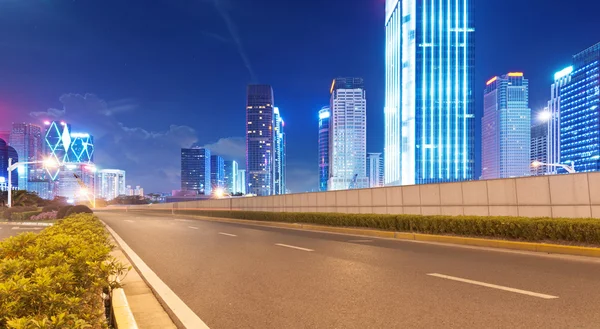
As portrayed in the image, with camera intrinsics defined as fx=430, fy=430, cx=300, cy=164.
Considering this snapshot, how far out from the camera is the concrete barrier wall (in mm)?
13477

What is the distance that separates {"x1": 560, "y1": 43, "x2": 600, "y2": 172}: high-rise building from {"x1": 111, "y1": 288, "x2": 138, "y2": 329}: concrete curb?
151 m

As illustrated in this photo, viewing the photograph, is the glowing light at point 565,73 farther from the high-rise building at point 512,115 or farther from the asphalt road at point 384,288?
the asphalt road at point 384,288

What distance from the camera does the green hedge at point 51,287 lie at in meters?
3.21

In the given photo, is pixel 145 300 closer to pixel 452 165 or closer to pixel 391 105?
pixel 452 165

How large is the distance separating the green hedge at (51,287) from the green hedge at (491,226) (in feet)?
36.4

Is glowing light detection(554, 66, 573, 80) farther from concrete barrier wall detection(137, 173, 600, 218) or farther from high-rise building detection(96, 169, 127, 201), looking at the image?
high-rise building detection(96, 169, 127, 201)

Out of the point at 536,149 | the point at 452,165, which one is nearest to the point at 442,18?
the point at 452,165

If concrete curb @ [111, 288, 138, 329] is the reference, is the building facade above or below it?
above

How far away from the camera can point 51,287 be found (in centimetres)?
365

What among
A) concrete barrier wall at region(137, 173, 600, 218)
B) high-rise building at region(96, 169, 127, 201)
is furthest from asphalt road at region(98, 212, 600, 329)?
high-rise building at region(96, 169, 127, 201)

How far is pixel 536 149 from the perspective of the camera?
159 metres

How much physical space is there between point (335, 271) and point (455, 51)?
152m

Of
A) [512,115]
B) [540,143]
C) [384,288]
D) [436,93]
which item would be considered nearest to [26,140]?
[436,93]

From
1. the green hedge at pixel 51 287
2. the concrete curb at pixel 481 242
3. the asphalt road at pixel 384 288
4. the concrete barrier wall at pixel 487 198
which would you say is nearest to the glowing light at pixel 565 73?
the concrete barrier wall at pixel 487 198
